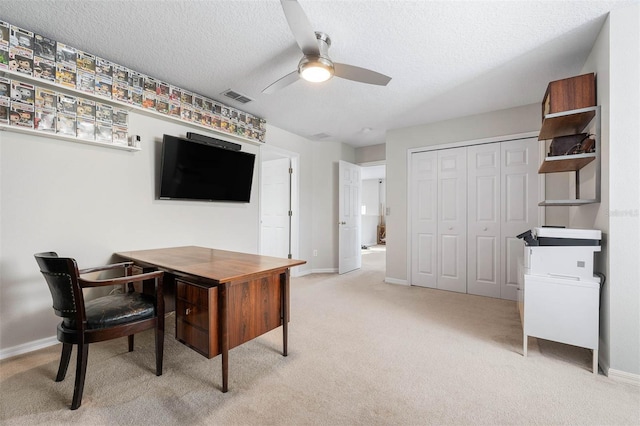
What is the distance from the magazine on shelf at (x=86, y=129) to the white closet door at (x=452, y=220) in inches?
160

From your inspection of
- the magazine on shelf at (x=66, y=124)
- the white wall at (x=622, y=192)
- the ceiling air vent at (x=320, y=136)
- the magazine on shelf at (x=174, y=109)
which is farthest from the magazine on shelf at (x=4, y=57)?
the white wall at (x=622, y=192)

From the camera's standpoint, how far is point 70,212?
7.81 ft

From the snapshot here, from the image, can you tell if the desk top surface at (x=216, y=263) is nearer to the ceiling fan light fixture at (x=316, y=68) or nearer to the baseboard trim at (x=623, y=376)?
the ceiling fan light fixture at (x=316, y=68)

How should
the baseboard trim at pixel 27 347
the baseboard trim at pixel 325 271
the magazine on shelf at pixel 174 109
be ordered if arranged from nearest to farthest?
1. the baseboard trim at pixel 27 347
2. the magazine on shelf at pixel 174 109
3. the baseboard trim at pixel 325 271

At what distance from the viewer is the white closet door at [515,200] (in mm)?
3461

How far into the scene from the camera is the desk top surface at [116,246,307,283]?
1738 mm

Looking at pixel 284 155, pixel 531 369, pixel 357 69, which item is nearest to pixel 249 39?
pixel 357 69

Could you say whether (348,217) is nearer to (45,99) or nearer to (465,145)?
(465,145)

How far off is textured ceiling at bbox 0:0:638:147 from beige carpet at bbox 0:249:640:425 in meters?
2.42

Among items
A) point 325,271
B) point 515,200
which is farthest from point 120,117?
point 515,200

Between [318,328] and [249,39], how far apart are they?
2545mm

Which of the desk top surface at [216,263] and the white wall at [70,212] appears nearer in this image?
the desk top surface at [216,263]

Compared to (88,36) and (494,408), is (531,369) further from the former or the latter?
(88,36)

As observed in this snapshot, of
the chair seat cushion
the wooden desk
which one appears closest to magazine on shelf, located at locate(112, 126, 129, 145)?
A: the wooden desk
